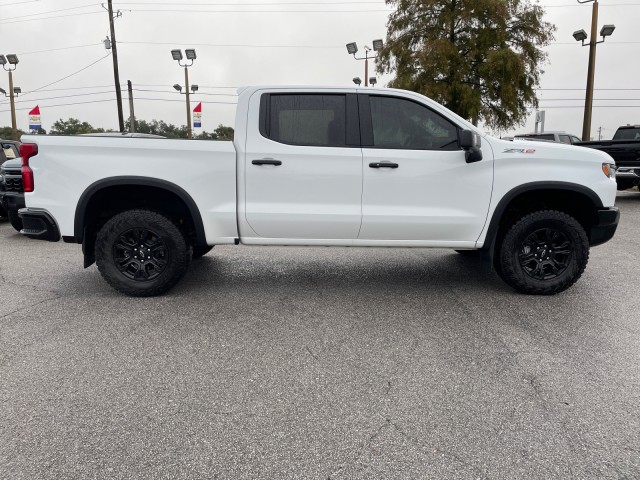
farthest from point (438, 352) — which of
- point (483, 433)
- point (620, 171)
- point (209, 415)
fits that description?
point (620, 171)

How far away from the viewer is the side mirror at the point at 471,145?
173 inches

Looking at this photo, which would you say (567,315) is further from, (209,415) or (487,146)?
(209,415)

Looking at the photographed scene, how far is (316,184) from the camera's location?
4590mm

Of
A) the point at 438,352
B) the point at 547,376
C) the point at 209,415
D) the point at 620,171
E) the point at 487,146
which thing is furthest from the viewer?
the point at 620,171

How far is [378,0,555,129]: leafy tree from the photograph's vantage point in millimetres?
21812

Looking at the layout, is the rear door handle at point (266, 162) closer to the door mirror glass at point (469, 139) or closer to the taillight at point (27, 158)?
the door mirror glass at point (469, 139)

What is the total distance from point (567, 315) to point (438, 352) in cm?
158

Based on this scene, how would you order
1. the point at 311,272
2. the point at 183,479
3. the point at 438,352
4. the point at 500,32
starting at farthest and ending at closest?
the point at 500,32, the point at 311,272, the point at 438,352, the point at 183,479

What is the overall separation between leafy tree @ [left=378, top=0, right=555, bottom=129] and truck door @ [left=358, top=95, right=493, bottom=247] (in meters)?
18.3

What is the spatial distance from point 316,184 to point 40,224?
2618 mm

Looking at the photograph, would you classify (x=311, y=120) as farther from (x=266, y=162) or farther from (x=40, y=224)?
(x=40, y=224)

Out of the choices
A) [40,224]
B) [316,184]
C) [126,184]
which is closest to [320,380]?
[316,184]

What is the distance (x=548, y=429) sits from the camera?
2605 mm

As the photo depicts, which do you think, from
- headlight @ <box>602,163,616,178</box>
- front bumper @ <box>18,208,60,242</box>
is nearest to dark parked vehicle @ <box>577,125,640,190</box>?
headlight @ <box>602,163,616,178</box>
